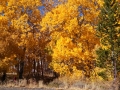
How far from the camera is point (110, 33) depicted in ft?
96.1

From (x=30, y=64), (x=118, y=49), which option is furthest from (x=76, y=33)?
(x=30, y=64)

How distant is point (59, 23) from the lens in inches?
1309

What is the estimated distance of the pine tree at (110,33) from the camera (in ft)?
95.8

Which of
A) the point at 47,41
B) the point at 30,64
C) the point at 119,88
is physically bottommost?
the point at 119,88

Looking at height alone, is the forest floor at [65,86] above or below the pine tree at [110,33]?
below

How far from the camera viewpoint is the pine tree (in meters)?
29.2

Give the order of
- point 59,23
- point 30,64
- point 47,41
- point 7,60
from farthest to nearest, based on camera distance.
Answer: point 30,64 → point 47,41 → point 59,23 → point 7,60

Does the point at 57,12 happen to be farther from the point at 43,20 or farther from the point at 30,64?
the point at 30,64

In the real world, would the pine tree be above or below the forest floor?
above

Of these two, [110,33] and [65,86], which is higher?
[110,33]

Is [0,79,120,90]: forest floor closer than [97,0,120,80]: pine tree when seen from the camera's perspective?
Yes

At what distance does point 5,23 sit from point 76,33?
823 centimetres

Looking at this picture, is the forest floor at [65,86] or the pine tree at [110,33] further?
the pine tree at [110,33]

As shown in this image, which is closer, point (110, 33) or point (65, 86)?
point (110, 33)
